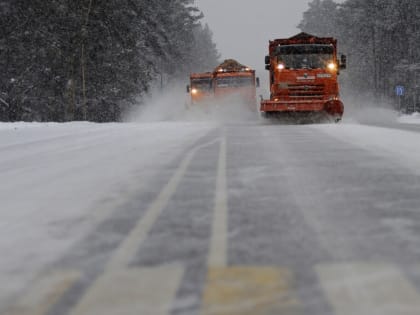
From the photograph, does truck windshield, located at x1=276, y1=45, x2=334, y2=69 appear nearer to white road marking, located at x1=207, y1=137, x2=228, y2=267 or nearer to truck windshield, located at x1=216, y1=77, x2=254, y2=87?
truck windshield, located at x1=216, y1=77, x2=254, y2=87

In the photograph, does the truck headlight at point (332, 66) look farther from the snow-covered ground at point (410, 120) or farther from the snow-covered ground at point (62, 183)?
the snow-covered ground at point (62, 183)

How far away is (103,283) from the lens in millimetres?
3156

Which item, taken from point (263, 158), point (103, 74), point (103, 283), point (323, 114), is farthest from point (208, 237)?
point (103, 74)

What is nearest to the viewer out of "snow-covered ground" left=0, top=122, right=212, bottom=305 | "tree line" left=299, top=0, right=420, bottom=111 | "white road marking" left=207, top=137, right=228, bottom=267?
"white road marking" left=207, top=137, right=228, bottom=267

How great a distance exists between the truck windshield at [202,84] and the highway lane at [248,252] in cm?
2638

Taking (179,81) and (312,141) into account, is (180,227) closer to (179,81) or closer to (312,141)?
(312,141)

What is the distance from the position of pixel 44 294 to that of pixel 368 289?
5.19 ft

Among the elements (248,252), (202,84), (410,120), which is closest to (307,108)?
(410,120)

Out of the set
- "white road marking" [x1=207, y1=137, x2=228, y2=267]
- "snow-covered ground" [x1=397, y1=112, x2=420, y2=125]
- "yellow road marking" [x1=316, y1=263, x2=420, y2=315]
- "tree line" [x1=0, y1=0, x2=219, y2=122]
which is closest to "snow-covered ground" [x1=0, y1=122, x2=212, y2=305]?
"white road marking" [x1=207, y1=137, x2=228, y2=267]

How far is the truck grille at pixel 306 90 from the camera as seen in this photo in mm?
21375

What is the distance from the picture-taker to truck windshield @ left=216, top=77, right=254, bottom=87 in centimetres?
3133

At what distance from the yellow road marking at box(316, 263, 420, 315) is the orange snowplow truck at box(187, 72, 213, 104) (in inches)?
1151

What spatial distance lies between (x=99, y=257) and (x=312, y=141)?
9.18 m

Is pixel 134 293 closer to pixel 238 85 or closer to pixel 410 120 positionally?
pixel 410 120
